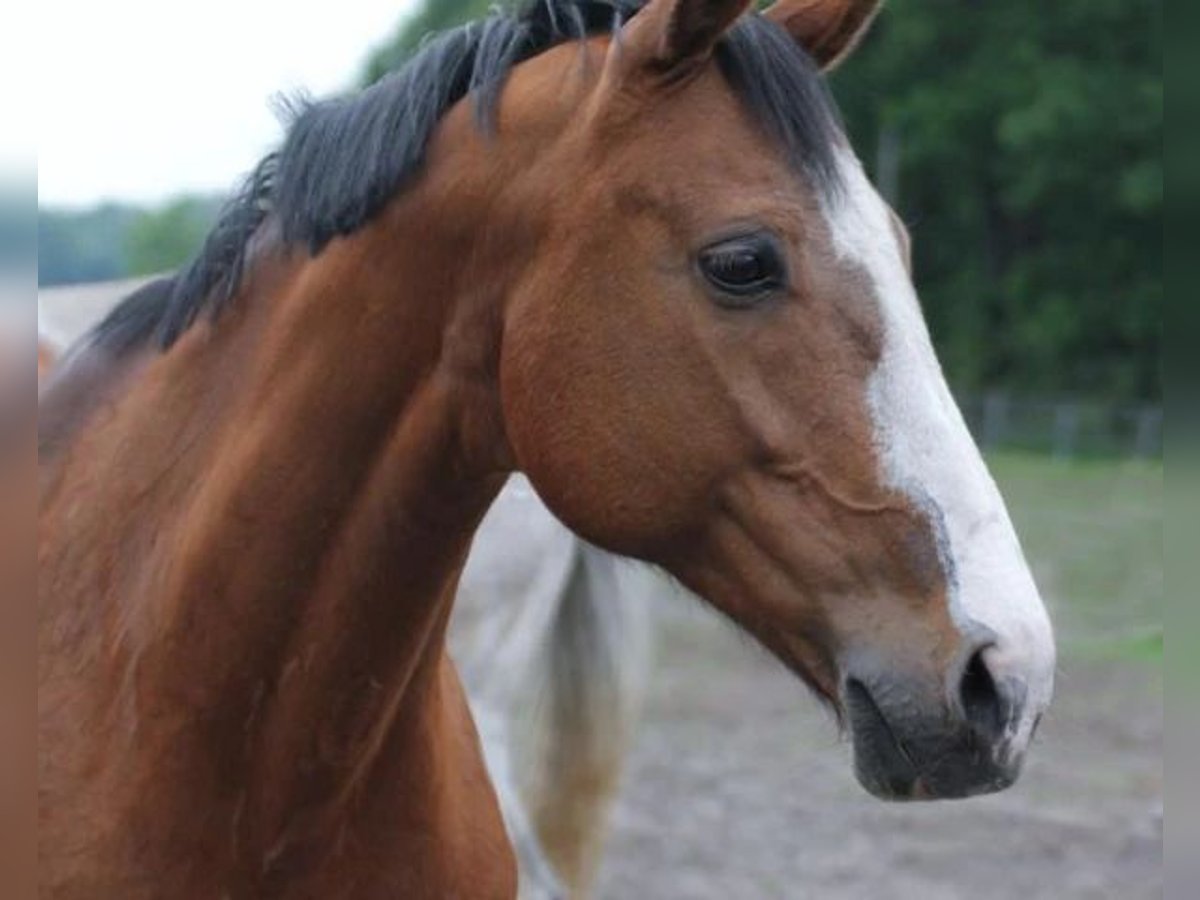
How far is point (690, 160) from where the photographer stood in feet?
6.59

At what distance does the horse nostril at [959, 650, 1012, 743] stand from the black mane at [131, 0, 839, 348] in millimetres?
677

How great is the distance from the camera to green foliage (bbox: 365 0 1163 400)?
29.3 metres

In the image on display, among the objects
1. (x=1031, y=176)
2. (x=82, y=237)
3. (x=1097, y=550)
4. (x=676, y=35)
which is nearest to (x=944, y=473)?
(x=676, y=35)

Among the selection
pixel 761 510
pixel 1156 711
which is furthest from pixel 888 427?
pixel 1156 711

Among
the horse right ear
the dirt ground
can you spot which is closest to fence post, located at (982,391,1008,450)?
the dirt ground

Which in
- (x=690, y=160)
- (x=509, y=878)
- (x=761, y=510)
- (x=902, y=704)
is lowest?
(x=509, y=878)

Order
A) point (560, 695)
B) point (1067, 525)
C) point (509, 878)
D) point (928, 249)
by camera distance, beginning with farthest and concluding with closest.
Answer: point (928, 249) < point (1067, 525) < point (560, 695) < point (509, 878)

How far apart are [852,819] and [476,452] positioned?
466 centimetres

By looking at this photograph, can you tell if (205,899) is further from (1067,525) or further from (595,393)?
(1067,525)

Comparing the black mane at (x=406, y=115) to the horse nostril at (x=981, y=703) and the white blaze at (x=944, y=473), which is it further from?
the horse nostril at (x=981, y=703)

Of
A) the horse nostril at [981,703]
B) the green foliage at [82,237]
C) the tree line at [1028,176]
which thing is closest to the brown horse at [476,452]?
the horse nostril at [981,703]

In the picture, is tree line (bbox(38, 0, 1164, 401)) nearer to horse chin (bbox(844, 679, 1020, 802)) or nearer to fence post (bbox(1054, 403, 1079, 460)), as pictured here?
fence post (bbox(1054, 403, 1079, 460))

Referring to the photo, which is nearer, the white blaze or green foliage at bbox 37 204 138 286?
the white blaze

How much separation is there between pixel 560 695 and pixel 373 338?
2510mm
